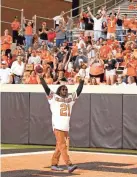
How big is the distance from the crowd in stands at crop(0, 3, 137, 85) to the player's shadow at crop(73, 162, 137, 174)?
18.8 feet

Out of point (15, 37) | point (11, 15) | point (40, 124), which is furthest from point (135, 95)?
point (11, 15)

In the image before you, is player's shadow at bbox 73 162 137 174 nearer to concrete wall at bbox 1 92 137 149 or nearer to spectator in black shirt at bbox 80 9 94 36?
concrete wall at bbox 1 92 137 149

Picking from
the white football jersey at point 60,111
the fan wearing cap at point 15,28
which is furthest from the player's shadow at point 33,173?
the fan wearing cap at point 15,28

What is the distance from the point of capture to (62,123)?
11992 mm

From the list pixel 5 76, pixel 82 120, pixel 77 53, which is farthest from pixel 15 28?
pixel 82 120

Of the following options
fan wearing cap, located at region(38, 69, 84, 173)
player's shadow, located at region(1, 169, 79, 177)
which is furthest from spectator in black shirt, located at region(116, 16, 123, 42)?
player's shadow, located at region(1, 169, 79, 177)

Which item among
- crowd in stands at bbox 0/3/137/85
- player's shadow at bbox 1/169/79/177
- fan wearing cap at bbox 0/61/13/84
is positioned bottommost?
player's shadow at bbox 1/169/79/177

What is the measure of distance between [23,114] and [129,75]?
3.93 m

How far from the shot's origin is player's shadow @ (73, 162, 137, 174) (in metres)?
12.4

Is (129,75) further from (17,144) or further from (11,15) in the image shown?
(11,15)

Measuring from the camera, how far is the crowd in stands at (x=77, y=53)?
66.4 feet

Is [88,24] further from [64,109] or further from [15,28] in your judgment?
[64,109]

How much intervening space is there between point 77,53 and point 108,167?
10.7 metres

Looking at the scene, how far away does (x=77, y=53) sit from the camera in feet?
76.1
